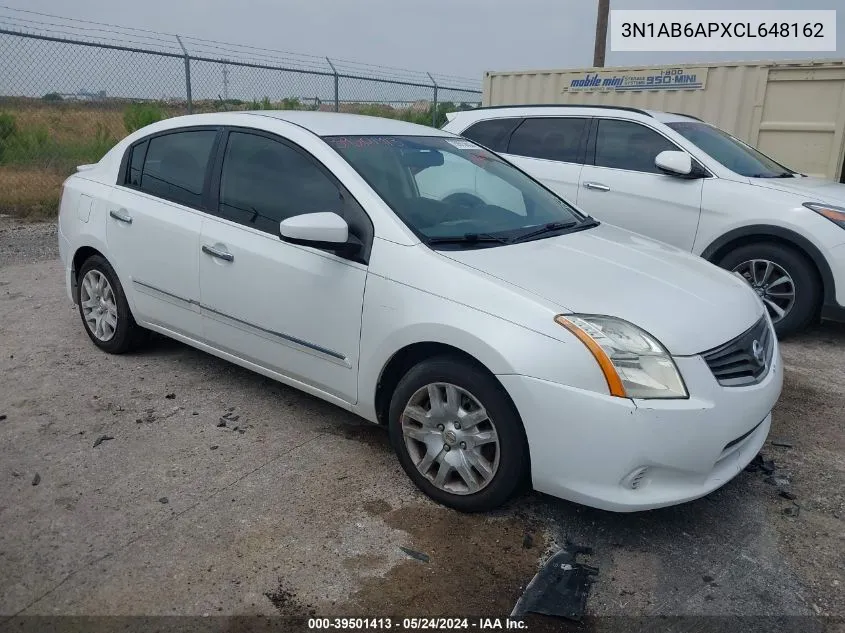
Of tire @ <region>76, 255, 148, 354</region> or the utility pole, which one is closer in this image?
tire @ <region>76, 255, 148, 354</region>

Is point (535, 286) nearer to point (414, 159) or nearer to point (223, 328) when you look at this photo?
point (414, 159)

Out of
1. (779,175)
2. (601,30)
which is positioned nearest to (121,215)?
(779,175)

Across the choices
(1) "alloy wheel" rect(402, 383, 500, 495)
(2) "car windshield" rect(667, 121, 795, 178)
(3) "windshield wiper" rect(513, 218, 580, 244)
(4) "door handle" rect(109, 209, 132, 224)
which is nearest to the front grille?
(1) "alloy wheel" rect(402, 383, 500, 495)

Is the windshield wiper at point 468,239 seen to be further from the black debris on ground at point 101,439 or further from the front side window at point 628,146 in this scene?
the front side window at point 628,146

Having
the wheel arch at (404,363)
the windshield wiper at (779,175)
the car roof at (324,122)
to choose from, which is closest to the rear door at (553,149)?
the windshield wiper at (779,175)

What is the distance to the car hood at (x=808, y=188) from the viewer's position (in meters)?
5.52

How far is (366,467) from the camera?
137 inches

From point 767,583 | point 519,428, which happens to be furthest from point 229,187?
point 767,583

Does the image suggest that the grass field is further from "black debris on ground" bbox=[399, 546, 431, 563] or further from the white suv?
"black debris on ground" bbox=[399, 546, 431, 563]

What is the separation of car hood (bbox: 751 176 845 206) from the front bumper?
3.39 meters

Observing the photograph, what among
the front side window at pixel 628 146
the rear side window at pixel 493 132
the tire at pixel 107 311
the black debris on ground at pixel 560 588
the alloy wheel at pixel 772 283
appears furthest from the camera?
the rear side window at pixel 493 132

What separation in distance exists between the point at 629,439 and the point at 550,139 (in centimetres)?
462

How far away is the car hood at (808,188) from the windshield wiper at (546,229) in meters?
2.60

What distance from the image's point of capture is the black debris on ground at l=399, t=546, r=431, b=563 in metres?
2.80
